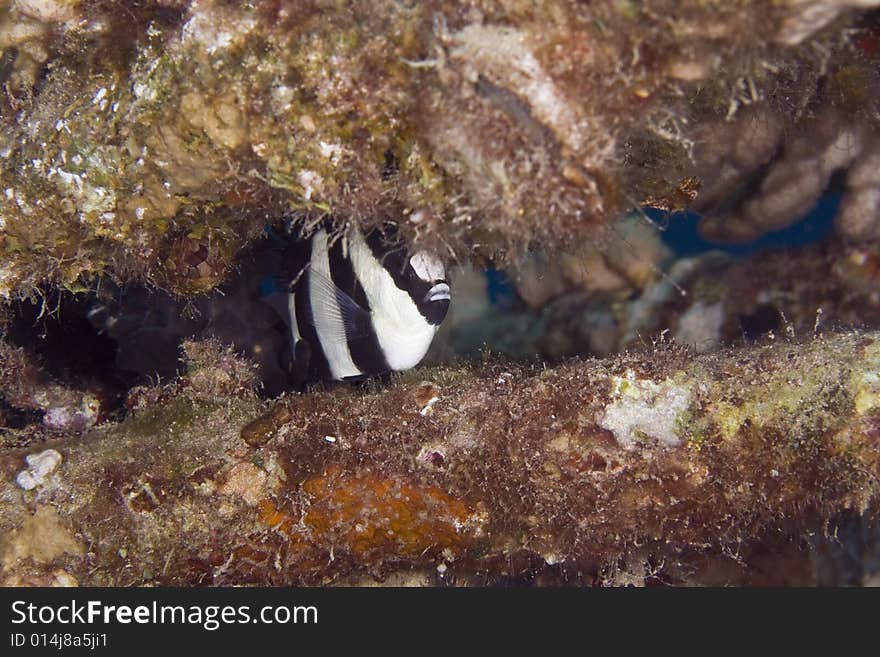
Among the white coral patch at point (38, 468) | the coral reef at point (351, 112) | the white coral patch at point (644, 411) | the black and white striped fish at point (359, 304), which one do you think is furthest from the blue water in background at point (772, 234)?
the white coral patch at point (38, 468)

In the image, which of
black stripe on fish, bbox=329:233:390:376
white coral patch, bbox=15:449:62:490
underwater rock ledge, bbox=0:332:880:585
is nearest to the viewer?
underwater rock ledge, bbox=0:332:880:585

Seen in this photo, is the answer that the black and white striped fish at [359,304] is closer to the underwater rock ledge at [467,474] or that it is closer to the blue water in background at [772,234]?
the underwater rock ledge at [467,474]

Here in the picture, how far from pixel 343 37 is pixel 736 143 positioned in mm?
3472

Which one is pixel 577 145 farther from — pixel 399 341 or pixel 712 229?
pixel 712 229

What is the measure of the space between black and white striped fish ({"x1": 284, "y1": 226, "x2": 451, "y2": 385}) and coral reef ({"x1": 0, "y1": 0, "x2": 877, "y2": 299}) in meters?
0.34

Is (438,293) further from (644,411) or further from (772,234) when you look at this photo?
(772,234)

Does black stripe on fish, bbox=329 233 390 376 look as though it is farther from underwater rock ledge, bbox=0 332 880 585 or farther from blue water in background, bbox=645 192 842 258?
blue water in background, bbox=645 192 842 258

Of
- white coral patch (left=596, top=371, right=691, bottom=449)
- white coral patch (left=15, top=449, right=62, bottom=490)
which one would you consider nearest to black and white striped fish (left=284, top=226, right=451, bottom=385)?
white coral patch (left=596, top=371, right=691, bottom=449)

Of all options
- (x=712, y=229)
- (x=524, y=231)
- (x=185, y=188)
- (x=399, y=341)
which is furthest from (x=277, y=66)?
(x=712, y=229)

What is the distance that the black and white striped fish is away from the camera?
8.98 ft

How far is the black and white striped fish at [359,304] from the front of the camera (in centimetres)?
274

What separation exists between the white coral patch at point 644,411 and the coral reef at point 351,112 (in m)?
0.77

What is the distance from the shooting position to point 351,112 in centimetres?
192

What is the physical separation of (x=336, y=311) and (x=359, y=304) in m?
0.16
